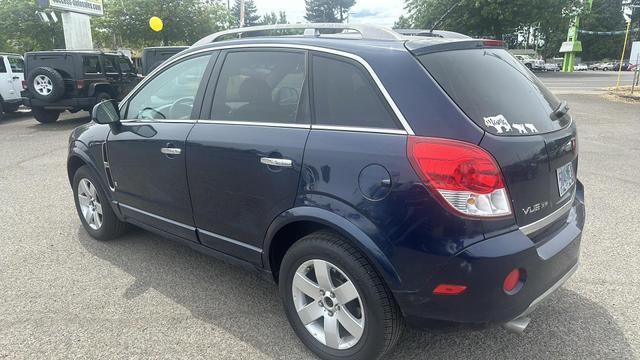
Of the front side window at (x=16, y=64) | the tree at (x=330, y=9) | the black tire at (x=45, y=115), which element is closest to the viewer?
the black tire at (x=45, y=115)

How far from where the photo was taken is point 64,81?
12.0 m

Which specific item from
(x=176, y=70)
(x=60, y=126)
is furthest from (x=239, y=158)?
(x=60, y=126)

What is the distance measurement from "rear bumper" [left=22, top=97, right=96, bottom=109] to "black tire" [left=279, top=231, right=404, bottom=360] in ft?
37.2

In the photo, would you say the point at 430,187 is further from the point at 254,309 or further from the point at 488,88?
the point at 254,309

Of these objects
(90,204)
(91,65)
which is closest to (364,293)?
(90,204)

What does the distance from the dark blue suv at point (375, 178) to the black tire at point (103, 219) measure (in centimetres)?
115

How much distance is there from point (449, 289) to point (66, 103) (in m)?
12.2

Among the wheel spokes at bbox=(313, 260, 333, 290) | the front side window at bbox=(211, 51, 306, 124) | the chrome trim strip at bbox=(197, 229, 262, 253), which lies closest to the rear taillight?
the wheel spokes at bbox=(313, 260, 333, 290)

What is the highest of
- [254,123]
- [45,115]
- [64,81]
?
[254,123]

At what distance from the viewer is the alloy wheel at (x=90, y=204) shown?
4348 millimetres

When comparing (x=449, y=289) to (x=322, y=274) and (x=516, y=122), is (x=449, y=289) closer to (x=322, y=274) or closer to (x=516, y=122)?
(x=322, y=274)

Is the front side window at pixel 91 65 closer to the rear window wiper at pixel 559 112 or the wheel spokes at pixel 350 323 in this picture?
the wheel spokes at pixel 350 323

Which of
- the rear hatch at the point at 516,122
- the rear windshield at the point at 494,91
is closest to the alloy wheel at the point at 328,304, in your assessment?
the rear hatch at the point at 516,122

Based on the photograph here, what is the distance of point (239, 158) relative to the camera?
9.31 feet
